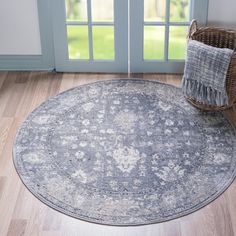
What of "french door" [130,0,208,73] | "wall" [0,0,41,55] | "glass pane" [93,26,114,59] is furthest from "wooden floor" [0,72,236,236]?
"french door" [130,0,208,73]

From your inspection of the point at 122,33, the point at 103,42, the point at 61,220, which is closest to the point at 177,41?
the point at 122,33

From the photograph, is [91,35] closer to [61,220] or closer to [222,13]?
[222,13]

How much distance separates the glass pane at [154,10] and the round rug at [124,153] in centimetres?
46

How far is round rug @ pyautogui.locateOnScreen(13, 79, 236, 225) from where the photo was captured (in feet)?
8.98

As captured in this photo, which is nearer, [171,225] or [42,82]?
[171,225]

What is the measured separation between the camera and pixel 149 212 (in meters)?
2.68

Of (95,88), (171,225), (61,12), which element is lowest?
(171,225)

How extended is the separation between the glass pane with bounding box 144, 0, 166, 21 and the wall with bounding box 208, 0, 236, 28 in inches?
12.5

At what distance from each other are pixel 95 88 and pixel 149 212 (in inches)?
50.2

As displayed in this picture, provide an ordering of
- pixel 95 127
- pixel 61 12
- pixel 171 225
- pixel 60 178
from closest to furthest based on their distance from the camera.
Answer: pixel 171 225 < pixel 60 178 < pixel 95 127 < pixel 61 12

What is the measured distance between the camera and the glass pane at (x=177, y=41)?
12.3ft

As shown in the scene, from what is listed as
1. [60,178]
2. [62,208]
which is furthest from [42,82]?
[62,208]

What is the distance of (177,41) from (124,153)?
112cm

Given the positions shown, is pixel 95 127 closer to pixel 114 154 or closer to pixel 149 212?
pixel 114 154
